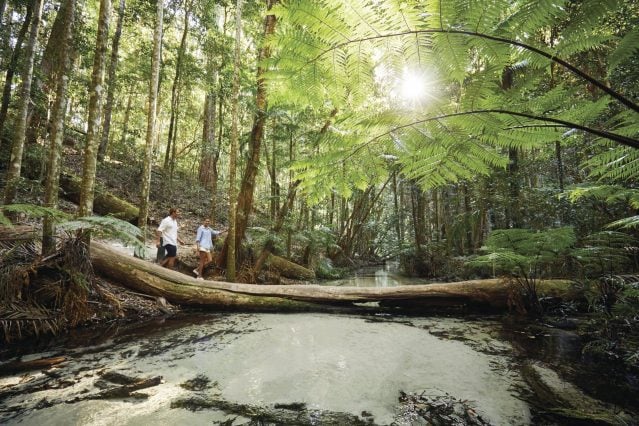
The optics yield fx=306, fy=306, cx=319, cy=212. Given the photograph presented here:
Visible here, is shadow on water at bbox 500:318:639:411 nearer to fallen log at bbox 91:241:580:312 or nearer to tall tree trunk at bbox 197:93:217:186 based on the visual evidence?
fallen log at bbox 91:241:580:312

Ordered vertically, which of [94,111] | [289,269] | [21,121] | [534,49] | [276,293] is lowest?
[276,293]

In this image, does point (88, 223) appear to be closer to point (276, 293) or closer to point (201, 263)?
point (276, 293)

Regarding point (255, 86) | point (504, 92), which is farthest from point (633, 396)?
point (255, 86)

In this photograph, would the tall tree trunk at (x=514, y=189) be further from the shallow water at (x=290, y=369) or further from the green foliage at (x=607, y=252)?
the shallow water at (x=290, y=369)

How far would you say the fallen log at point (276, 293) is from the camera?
5113 mm

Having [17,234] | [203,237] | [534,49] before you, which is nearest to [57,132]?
[17,234]

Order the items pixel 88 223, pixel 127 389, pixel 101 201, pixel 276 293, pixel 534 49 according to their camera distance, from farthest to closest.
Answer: pixel 101 201 → pixel 276 293 → pixel 88 223 → pixel 127 389 → pixel 534 49

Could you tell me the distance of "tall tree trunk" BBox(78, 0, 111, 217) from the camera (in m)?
4.84

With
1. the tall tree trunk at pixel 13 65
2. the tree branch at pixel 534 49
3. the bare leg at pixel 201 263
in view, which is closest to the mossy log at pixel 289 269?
the bare leg at pixel 201 263

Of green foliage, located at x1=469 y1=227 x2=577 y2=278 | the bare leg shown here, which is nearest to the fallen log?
green foliage, located at x1=469 y1=227 x2=577 y2=278

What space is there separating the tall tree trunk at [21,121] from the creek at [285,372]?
15.6 ft

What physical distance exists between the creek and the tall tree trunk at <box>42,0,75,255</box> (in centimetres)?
172

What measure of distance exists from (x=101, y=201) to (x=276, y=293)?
9126mm

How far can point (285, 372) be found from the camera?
9.20 ft
